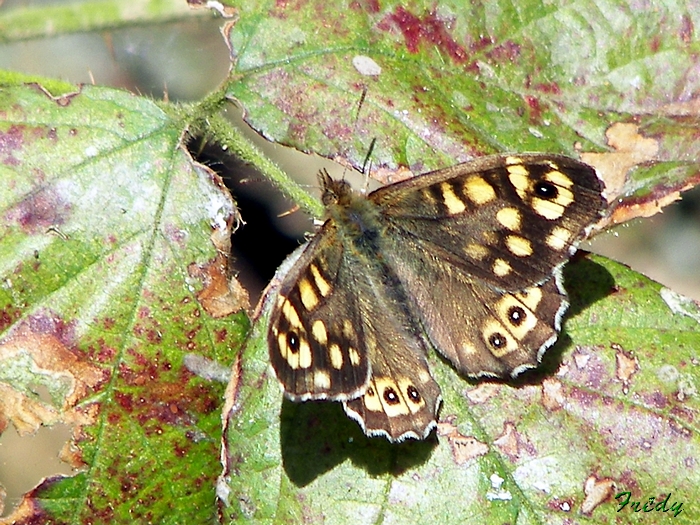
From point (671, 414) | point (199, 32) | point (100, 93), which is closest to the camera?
point (671, 414)

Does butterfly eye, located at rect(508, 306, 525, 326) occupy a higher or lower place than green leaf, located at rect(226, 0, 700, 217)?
lower

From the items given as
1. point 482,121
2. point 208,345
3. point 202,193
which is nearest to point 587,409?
point 482,121

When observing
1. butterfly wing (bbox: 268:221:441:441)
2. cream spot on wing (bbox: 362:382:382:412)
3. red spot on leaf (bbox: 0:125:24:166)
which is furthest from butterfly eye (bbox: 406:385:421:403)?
red spot on leaf (bbox: 0:125:24:166)

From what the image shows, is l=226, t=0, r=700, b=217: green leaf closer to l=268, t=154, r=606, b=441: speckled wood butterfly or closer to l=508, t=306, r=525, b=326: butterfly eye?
l=268, t=154, r=606, b=441: speckled wood butterfly

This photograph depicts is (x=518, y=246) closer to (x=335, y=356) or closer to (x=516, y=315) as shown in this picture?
(x=516, y=315)

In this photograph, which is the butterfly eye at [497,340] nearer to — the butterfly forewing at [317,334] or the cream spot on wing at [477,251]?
the cream spot on wing at [477,251]

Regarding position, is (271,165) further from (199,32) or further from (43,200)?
(199,32)

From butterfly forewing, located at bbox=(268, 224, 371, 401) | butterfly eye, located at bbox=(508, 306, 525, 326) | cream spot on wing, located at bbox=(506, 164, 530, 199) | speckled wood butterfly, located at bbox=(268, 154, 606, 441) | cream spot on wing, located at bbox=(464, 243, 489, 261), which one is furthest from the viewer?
cream spot on wing, located at bbox=(464, 243, 489, 261)
